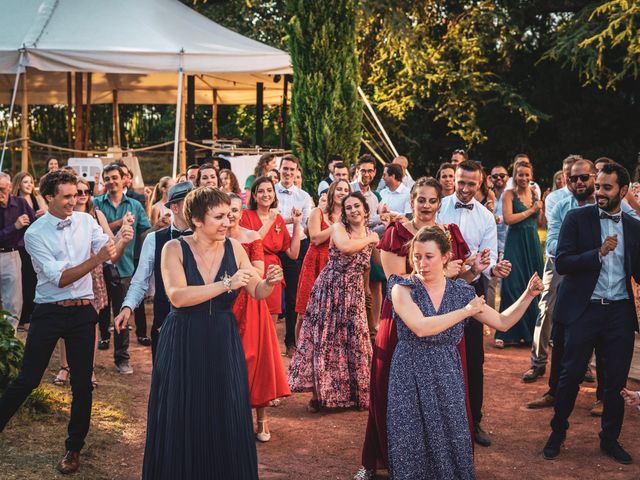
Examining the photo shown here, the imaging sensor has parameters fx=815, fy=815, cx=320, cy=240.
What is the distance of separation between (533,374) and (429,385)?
11.2 ft

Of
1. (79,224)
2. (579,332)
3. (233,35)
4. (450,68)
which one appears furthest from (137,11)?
(579,332)

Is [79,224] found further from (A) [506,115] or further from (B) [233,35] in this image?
(A) [506,115]

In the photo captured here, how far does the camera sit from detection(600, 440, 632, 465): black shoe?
18.2 ft

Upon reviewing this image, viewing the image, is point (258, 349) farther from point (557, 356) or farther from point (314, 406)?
point (557, 356)

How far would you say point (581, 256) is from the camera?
5.51 metres

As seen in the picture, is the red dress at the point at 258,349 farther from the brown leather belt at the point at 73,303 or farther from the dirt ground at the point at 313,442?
the brown leather belt at the point at 73,303

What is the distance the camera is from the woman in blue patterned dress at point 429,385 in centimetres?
456

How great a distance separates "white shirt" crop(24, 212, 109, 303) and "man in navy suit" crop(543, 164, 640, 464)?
10.6 feet

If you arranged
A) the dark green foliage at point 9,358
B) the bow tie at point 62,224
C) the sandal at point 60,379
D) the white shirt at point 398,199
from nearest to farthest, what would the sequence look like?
the bow tie at point 62,224 < the dark green foliage at point 9,358 < the sandal at point 60,379 < the white shirt at point 398,199

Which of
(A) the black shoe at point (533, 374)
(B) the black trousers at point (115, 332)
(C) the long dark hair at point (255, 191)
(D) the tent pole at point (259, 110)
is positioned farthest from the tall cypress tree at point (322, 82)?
(A) the black shoe at point (533, 374)

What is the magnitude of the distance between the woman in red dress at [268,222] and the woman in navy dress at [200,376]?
9.65ft

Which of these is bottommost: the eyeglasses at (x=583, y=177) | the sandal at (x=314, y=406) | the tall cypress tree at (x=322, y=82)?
the sandal at (x=314, y=406)

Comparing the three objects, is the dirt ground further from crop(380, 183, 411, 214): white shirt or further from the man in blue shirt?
crop(380, 183, 411, 214): white shirt

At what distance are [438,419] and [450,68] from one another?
17.6 meters
